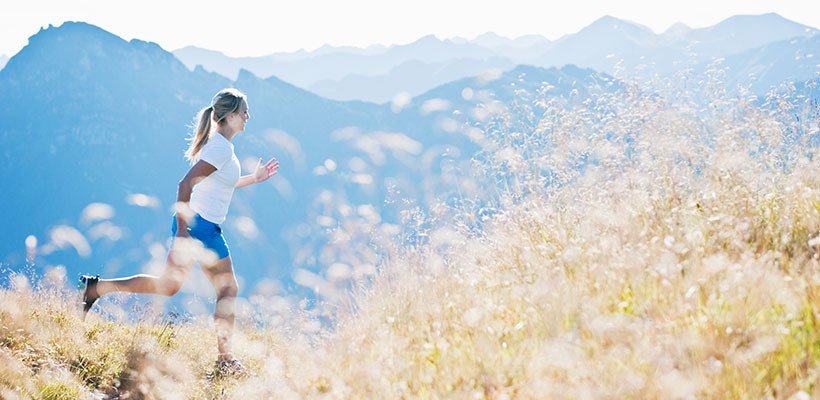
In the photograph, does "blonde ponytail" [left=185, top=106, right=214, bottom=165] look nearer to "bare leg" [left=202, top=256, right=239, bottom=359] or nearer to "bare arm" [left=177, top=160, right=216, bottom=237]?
"bare arm" [left=177, top=160, right=216, bottom=237]

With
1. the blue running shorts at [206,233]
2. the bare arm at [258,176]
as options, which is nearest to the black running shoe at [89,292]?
the blue running shorts at [206,233]

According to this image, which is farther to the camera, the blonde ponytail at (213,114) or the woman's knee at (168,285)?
the blonde ponytail at (213,114)

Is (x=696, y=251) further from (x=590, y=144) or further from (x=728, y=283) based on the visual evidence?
(x=590, y=144)

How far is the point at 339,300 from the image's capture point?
4.57 metres

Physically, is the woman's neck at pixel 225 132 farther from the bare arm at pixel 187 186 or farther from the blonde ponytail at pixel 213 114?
the bare arm at pixel 187 186

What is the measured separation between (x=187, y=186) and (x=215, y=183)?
0.67 feet

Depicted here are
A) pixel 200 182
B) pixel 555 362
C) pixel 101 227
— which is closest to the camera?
pixel 555 362

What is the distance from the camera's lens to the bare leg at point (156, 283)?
392 cm

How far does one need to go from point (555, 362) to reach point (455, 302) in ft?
3.68

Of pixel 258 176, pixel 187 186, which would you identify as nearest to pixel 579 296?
pixel 187 186

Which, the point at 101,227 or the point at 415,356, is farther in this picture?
the point at 101,227

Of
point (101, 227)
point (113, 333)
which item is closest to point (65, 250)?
point (101, 227)

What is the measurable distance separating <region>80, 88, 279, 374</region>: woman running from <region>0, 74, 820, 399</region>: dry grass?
34 centimetres

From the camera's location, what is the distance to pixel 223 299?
159 inches
